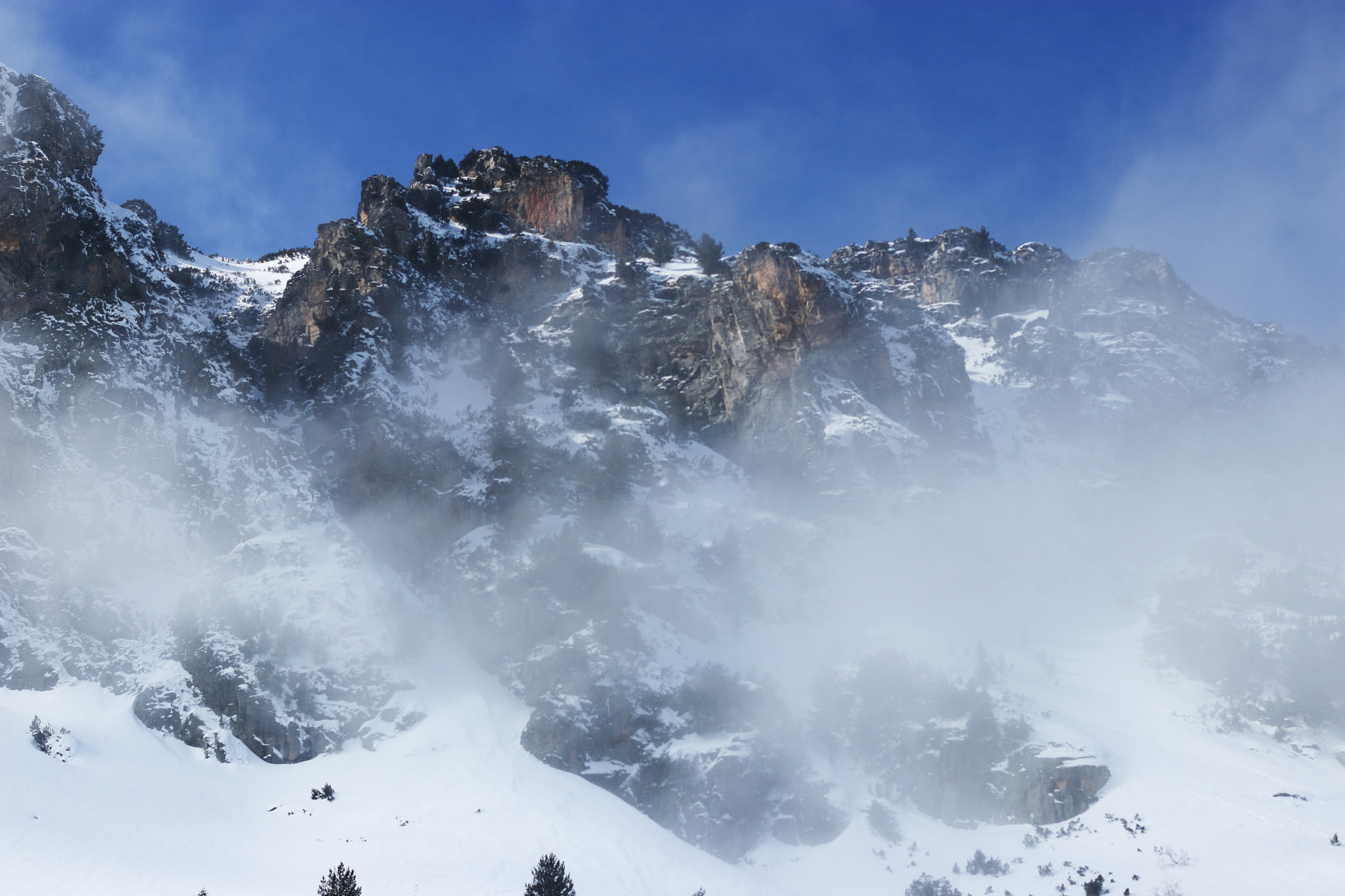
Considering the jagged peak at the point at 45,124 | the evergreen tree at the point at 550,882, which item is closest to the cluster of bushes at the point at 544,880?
the evergreen tree at the point at 550,882

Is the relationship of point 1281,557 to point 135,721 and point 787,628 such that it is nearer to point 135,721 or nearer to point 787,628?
point 787,628

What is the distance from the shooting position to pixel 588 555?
79625 mm

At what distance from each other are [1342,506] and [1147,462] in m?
21.5

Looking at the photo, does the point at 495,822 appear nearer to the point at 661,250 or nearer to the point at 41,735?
the point at 41,735

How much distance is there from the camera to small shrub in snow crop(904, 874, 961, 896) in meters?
58.8

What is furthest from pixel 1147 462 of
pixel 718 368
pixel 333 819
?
pixel 333 819

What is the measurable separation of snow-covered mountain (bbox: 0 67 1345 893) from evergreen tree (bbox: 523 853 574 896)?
690 cm

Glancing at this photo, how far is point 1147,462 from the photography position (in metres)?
122

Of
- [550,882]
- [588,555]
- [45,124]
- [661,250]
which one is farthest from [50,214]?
[550,882]

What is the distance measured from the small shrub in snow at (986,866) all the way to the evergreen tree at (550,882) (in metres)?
32.3

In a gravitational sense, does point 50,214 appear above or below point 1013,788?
above

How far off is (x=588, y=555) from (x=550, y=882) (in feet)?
134

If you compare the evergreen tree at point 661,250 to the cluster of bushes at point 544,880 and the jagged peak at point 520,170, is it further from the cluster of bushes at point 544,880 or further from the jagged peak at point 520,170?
the cluster of bushes at point 544,880

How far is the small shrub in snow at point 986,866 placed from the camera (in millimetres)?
60906
